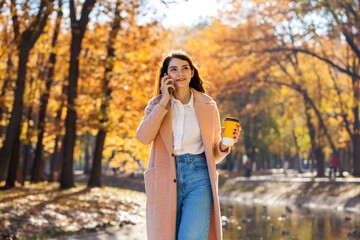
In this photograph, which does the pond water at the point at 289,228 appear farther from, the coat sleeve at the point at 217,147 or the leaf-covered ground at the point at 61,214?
the coat sleeve at the point at 217,147

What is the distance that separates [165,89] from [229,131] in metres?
0.59

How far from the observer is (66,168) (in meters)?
22.0

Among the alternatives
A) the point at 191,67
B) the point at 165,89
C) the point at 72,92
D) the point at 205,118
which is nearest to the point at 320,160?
the point at 72,92

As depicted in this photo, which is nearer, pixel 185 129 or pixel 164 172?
pixel 164 172

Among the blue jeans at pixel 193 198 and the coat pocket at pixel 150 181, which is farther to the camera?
the coat pocket at pixel 150 181

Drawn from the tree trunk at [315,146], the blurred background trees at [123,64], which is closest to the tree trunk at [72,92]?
the blurred background trees at [123,64]

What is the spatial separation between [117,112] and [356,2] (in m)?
10.5

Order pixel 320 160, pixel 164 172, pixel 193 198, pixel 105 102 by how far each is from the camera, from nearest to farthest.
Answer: pixel 193 198 < pixel 164 172 < pixel 105 102 < pixel 320 160

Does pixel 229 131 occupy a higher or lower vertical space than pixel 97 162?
higher

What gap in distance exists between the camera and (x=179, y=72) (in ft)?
15.8

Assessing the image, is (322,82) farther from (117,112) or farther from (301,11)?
(117,112)

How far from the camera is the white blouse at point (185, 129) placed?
4648 millimetres

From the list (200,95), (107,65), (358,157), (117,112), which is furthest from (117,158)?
(200,95)

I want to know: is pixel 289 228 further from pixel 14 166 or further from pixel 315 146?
pixel 315 146
